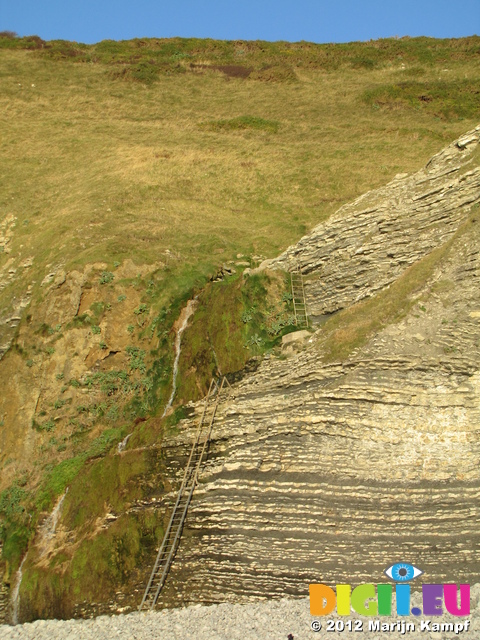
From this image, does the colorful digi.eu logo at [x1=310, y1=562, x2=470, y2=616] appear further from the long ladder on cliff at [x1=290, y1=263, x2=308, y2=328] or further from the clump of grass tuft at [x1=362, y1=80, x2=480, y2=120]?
the clump of grass tuft at [x1=362, y1=80, x2=480, y2=120]

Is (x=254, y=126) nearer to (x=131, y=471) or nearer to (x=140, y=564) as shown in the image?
(x=131, y=471)

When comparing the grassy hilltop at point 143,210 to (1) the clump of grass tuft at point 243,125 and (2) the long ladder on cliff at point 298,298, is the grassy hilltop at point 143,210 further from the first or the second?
(2) the long ladder on cliff at point 298,298

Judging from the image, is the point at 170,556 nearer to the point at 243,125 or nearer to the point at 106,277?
the point at 106,277

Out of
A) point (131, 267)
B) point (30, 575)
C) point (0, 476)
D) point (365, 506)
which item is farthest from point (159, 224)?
point (365, 506)

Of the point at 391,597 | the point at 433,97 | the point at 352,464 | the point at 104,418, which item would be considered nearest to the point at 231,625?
the point at 391,597

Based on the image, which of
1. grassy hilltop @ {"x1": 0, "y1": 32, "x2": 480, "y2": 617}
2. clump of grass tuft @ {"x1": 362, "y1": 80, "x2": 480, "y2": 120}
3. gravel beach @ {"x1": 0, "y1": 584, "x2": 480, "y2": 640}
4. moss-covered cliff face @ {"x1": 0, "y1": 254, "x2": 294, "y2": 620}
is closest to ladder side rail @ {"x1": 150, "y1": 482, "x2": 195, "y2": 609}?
gravel beach @ {"x1": 0, "y1": 584, "x2": 480, "y2": 640}

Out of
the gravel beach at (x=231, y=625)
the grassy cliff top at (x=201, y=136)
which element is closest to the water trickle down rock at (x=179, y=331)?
the grassy cliff top at (x=201, y=136)
